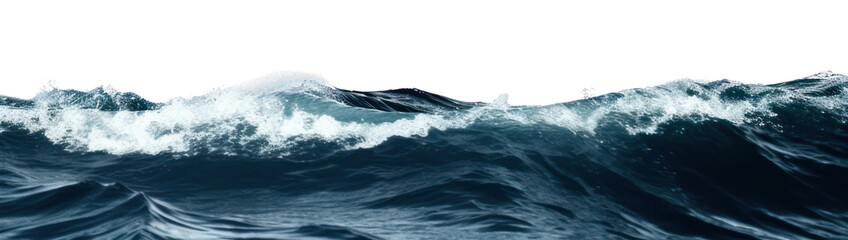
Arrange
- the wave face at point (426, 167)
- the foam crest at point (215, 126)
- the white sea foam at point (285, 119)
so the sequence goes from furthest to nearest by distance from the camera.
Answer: the white sea foam at point (285, 119), the foam crest at point (215, 126), the wave face at point (426, 167)

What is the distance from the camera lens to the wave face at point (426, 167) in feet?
17.8

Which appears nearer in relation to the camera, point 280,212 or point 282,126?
point 280,212

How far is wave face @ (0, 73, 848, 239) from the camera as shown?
5414 millimetres

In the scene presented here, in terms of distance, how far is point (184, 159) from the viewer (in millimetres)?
7832

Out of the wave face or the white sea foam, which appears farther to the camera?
the white sea foam

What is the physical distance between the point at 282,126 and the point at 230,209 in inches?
126

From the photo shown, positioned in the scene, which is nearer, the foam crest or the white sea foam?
the foam crest

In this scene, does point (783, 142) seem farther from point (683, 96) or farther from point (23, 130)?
point (23, 130)

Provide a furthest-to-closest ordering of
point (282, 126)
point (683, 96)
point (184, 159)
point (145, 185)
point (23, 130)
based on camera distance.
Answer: point (683, 96) < point (23, 130) < point (282, 126) < point (184, 159) < point (145, 185)

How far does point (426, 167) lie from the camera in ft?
24.2

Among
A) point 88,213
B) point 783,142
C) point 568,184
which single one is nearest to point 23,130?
point 88,213

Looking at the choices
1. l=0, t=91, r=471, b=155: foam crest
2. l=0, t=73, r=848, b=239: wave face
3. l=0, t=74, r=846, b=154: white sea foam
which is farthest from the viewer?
l=0, t=74, r=846, b=154: white sea foam

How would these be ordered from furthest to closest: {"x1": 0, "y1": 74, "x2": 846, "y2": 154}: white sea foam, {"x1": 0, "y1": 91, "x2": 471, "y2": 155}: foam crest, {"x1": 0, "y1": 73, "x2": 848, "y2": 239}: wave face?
{"x1": 0, "y1": 74, "x2": 846, "y2": 154}: white sea foam
{"x1": 0, "y1": 91, "x2": 471, "y2": 155}: foam crest
{"x1": 0, "y1": 73, "x2": 848, "y2": 239}: wave face

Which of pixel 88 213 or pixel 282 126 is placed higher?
pixel 282 126
